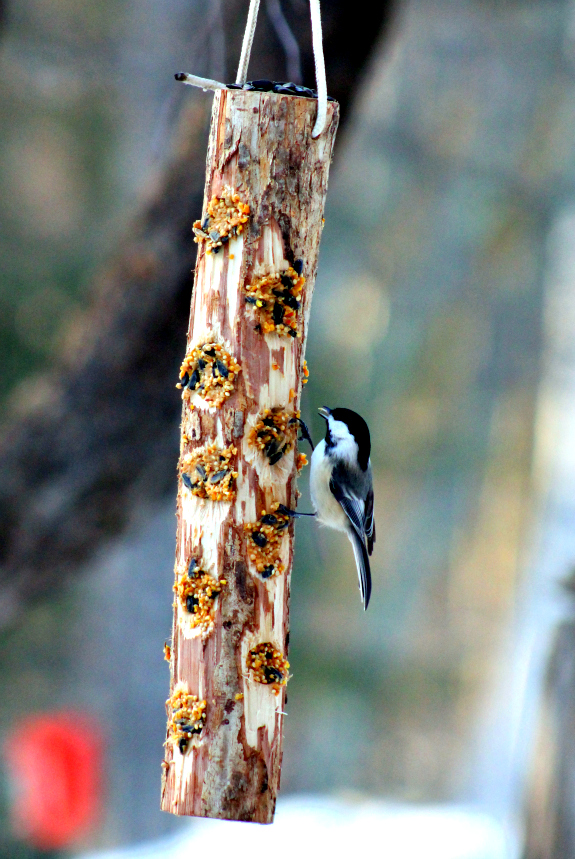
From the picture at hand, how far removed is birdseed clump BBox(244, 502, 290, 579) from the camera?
1093 millimetres

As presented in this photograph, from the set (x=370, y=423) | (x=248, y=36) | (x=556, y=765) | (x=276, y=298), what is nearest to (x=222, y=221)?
(x=276, y=298)

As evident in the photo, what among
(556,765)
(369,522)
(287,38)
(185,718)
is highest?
(287,38)

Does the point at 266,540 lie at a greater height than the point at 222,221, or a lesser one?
lesser

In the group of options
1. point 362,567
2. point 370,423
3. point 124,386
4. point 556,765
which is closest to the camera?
point 362,567

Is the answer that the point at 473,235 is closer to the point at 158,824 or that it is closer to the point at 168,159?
the point at 168,159

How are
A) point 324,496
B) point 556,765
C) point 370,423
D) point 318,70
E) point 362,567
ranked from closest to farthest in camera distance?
point 318,70 → point 362,567 → point 324,496 → point 556,765 → point 370,423

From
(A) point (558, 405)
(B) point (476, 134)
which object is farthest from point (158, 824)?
(B) point (476, 134)

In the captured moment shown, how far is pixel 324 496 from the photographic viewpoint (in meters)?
1.51

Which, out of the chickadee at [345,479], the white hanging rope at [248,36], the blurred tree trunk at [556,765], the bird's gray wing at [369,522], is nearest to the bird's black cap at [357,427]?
the chickadee at [345,479]

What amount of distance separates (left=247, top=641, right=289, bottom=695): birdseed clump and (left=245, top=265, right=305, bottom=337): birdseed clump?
1.30 feet

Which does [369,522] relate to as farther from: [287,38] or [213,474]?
[287,38]

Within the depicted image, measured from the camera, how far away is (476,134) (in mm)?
4668

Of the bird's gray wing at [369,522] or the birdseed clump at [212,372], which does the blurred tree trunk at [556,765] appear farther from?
the birdseed clump at [212,372]

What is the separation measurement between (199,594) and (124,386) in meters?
1.11
